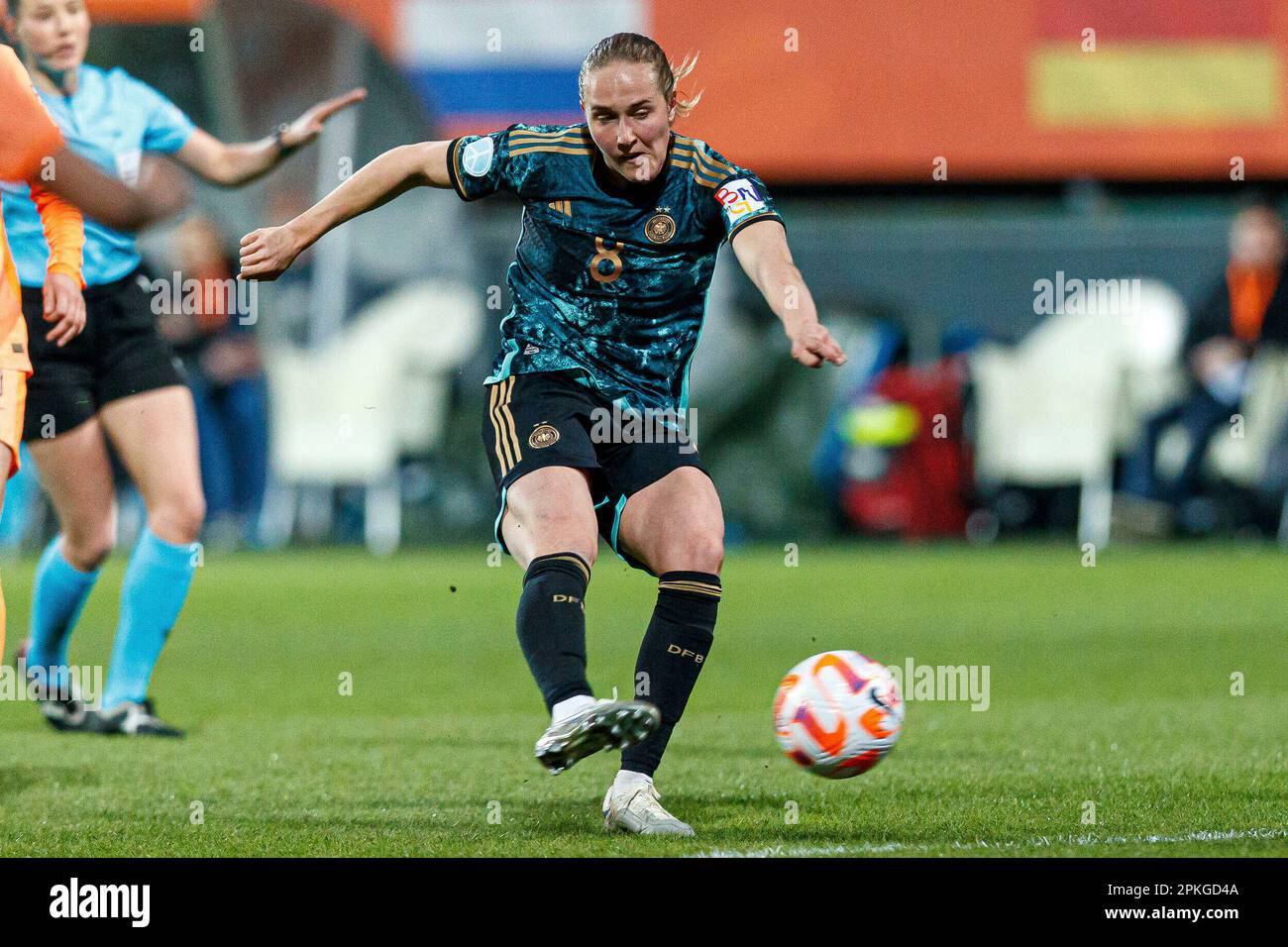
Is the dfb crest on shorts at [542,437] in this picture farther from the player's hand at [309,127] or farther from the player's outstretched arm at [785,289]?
the player's hand at [309,127]

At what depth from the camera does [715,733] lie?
6930 mm

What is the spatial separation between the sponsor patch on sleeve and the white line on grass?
5.13 feet

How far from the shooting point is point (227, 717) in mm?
7473

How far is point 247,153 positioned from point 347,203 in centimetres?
200

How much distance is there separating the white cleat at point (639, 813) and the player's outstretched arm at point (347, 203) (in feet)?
5.09

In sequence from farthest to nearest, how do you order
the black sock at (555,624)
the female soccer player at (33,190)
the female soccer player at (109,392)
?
the female soccer player at (109,392), the black sock at (555,624), the female soccer player at (33,190)

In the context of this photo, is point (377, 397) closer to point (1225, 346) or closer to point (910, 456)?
point (910, 456)

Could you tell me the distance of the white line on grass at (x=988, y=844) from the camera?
4.42m

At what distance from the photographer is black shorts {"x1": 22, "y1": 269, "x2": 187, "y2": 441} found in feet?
22.0

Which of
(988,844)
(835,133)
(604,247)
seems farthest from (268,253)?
(835,133)

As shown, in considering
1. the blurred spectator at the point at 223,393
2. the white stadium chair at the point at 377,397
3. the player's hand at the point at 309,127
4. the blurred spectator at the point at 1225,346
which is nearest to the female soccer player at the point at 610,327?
the player's hand at the point at 309,127

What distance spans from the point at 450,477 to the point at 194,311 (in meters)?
2.73

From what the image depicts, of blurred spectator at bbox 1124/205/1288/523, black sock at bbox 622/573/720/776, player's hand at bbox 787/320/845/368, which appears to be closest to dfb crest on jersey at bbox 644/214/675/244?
player's hand at bbox 787/320/845/368
